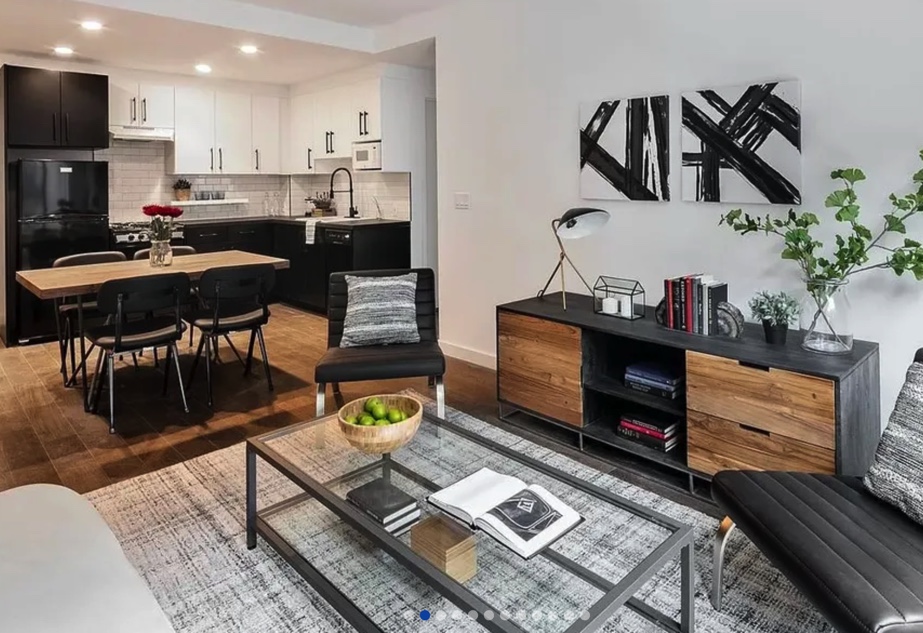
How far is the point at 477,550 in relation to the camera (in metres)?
1.67

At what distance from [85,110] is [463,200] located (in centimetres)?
350

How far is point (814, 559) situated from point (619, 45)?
111 inches

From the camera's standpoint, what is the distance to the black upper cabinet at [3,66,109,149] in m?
5.06

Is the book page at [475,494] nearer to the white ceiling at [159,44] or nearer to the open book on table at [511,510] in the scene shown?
the open book on table at [511,510]

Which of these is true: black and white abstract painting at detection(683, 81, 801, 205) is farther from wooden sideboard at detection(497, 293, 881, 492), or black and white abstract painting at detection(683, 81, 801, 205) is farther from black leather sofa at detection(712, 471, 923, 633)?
black leather sofa at detection(712, 471, 923, 633)

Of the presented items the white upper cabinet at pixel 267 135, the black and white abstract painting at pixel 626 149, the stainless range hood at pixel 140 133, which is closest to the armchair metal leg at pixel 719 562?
the black and white abstract painting at pixel 626 149

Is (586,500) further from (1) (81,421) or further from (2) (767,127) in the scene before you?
(1) (81,421)

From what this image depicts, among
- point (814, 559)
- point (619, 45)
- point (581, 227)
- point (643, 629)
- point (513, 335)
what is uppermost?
point (619, 45)

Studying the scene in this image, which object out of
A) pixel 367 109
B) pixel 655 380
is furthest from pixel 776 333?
pixel 367 109

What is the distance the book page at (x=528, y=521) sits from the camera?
1622 mm

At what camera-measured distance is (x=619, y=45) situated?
3.44 m

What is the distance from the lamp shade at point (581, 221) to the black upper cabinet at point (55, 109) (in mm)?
4402

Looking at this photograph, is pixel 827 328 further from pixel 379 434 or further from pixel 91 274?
pixel 91 274

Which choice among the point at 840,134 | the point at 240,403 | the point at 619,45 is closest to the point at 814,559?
the point at 840,134
